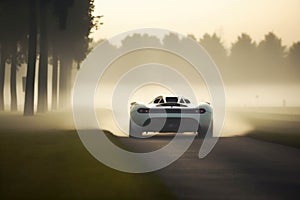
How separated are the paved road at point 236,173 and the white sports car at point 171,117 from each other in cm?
183

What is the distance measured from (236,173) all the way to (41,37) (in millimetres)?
36660

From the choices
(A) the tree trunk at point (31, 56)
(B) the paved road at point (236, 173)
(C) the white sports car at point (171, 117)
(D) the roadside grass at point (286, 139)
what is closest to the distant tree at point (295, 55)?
(A) the tree trunk at point (31, 56)

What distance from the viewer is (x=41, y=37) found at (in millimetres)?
48281

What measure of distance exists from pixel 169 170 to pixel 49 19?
39717 mm

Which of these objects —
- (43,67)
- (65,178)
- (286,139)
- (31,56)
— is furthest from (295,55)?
(65,178)

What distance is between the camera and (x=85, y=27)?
6100 centimetres

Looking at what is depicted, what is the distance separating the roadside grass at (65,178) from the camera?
10.4 meters

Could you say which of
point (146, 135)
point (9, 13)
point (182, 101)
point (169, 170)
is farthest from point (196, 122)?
point (9, 13)

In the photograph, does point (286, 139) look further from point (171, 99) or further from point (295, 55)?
point (295, 55)

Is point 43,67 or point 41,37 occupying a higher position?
point 41,37

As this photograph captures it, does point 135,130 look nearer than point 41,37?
Yes

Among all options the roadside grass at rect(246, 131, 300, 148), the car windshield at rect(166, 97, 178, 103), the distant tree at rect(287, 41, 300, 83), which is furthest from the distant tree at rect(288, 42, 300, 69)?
the car windshield at rect(166, 97, 178, 103)

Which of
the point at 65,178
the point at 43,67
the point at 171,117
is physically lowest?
the point at 65,178

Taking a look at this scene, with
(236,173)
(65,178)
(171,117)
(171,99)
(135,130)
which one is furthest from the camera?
(171,99)
